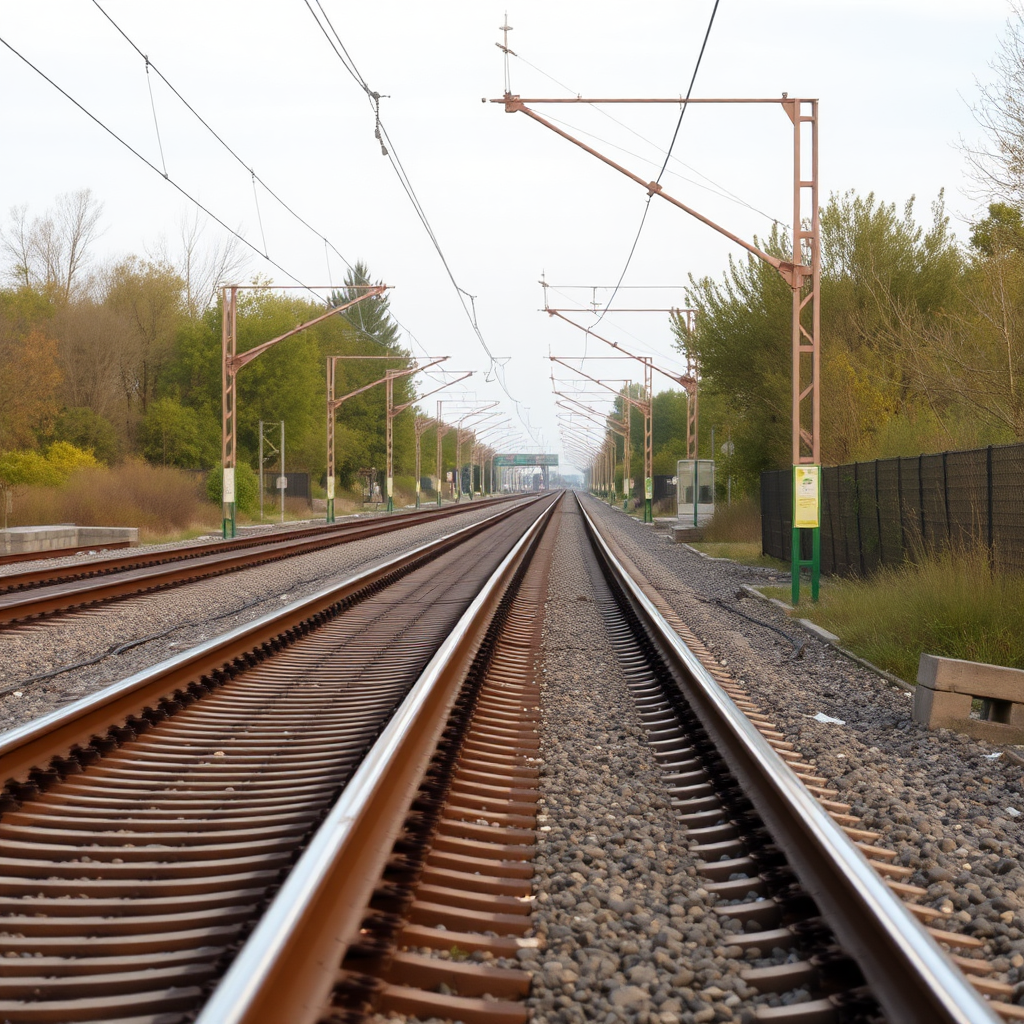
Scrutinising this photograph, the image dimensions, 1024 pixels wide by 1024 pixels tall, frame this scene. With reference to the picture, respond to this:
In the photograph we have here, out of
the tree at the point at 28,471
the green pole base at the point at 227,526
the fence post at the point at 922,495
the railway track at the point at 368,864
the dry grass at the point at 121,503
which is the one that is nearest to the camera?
the railway track at the point at 368,864

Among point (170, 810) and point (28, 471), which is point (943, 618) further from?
point (28, 471)

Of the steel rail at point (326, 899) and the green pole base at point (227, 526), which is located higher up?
the green pole base at point (227, 526)

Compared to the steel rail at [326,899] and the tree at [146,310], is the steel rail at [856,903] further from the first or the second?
the tree at [146,310]

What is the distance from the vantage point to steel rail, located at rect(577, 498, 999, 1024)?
2967 millimetres

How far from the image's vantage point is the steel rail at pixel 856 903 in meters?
2.97

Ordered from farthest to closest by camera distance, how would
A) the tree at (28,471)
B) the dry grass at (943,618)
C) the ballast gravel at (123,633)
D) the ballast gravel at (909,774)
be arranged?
the tree at (28,471) → the dry grass at (943,618) → the ballast gravel at (123,633) → the ballast gravel at (909,774)

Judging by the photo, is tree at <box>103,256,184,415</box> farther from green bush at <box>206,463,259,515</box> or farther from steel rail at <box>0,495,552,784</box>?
steel rail at <box>0,495,552,784</box>

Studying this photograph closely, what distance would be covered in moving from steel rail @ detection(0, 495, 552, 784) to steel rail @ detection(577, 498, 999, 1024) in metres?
3.47

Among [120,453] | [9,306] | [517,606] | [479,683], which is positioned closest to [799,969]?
[479,683]

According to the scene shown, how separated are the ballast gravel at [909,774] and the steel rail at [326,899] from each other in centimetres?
205

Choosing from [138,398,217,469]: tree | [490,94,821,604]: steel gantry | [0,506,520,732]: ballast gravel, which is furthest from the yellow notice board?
[138,398,217,469]: tree

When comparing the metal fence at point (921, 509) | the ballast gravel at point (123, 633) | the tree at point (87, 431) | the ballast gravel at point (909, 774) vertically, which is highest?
the tree at point (87, 431)

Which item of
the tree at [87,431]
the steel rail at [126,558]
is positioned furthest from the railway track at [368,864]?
the tree at [87,431]

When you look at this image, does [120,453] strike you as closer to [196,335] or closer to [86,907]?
[196,335]
